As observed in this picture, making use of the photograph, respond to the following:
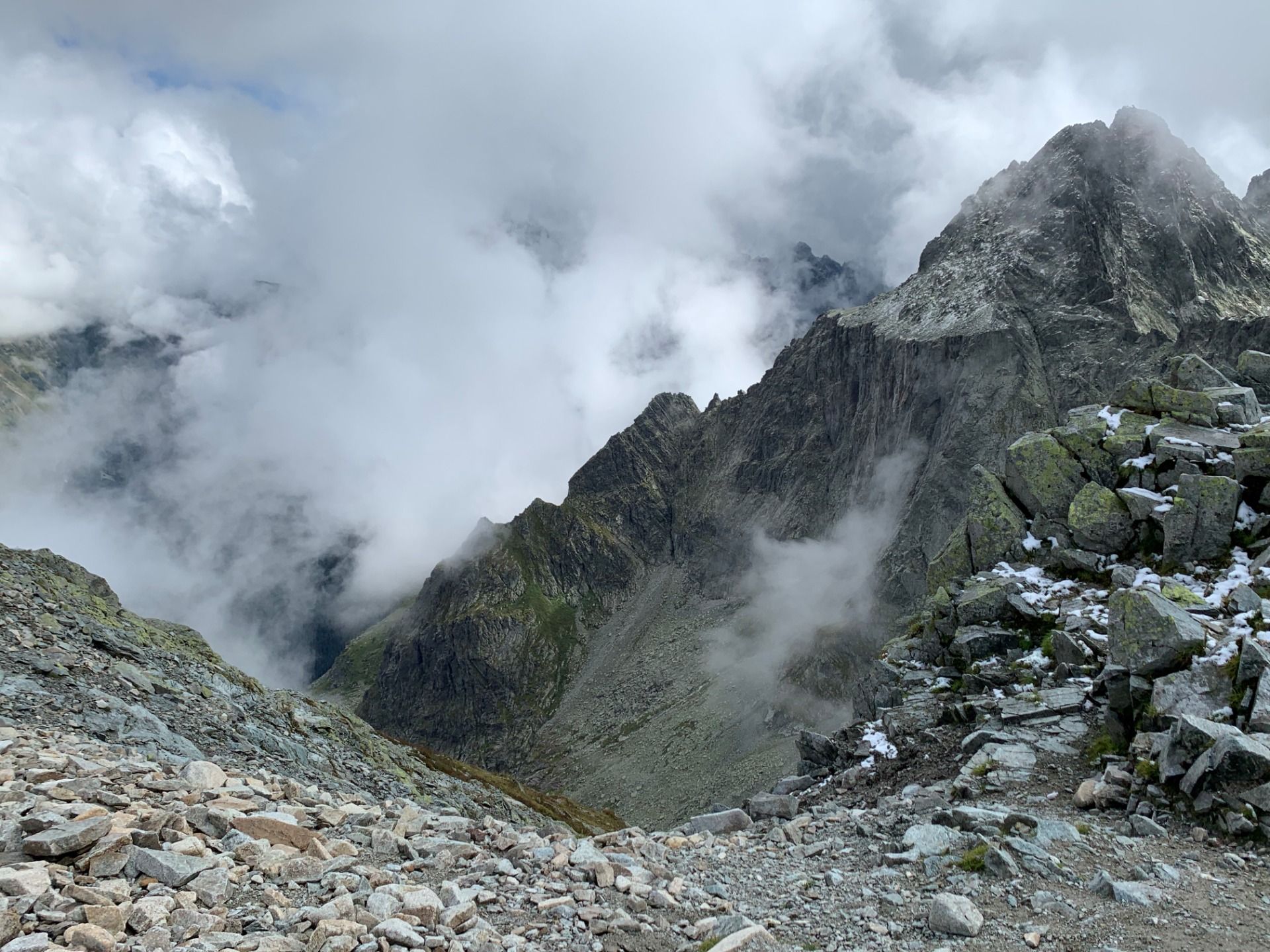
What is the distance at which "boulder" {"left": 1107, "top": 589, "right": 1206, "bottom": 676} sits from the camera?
1906cm

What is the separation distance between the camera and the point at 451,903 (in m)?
12.2

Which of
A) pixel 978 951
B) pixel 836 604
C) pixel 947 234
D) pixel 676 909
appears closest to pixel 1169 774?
pixel 978 951

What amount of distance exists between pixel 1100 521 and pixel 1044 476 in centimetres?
434

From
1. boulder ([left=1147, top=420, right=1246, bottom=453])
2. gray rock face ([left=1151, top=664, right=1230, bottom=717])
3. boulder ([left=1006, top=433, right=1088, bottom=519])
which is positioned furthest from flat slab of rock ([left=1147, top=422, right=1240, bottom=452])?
gray rock face ([left=1151, top=664, right=1230, bottom=717])

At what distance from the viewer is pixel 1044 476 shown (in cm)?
3316

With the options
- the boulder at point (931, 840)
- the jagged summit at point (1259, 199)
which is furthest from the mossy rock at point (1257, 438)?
the jagged summit at point (1259, 199)

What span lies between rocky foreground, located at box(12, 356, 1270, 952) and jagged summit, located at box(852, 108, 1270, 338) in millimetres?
146245

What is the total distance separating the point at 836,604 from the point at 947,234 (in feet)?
337

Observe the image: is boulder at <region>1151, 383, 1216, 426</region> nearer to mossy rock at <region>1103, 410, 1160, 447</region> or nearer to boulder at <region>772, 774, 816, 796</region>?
mossy rock at <region>1103, 410, 1160, 447</region>

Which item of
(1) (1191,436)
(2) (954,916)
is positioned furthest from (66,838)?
(1) (1191,436)

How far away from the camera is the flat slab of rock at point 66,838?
447 inches

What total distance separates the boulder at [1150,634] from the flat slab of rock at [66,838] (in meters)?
23.9

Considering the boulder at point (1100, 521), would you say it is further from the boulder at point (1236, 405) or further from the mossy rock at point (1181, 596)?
the boulder at point (1236, 405)

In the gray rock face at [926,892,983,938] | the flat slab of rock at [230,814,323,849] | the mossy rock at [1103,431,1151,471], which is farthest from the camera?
the mossy rock at [1103,431,1151,471]
